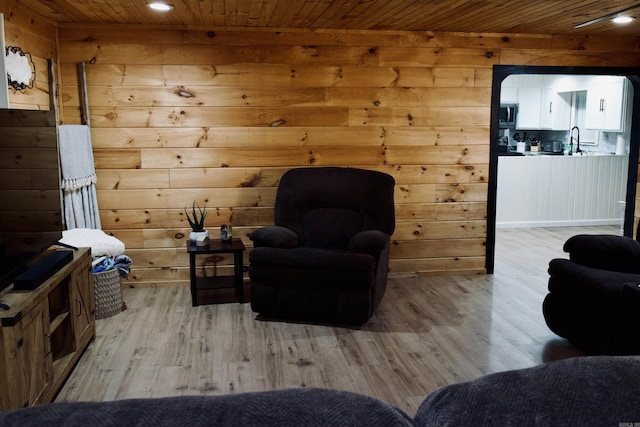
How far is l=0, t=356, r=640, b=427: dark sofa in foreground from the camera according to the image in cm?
86

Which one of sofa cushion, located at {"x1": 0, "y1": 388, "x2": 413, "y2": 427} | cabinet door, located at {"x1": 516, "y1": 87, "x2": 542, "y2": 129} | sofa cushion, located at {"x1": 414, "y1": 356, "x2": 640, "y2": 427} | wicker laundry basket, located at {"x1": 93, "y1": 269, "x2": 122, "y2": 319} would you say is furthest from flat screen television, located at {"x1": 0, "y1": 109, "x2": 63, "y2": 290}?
cabinet door, located at {"x1": 516, "y1": 87, "x2": 542, "y2": 129}

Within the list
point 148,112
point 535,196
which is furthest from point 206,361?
point 535,196

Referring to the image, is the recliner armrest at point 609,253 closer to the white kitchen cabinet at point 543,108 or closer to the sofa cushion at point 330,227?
the sofa cushion at point 330,227

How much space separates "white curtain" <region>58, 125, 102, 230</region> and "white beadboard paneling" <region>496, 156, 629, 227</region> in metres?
5.09

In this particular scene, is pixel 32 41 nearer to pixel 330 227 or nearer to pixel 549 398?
pixel 330 227

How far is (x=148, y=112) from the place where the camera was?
499cm

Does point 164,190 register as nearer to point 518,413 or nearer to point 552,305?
point 552,305

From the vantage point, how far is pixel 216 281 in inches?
197

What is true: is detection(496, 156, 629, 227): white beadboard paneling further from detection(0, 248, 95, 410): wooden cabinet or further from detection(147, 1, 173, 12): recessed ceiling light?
detection(0, 248, 95, 410): wooden cabinet

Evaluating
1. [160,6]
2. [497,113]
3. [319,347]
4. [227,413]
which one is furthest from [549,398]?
[497,113]

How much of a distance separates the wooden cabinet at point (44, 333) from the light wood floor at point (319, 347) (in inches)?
5.6

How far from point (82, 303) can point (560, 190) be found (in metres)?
6.40

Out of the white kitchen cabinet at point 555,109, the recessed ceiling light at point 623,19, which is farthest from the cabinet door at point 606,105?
the recessed ceiling light at point 623,19

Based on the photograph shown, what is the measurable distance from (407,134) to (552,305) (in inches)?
81.5
